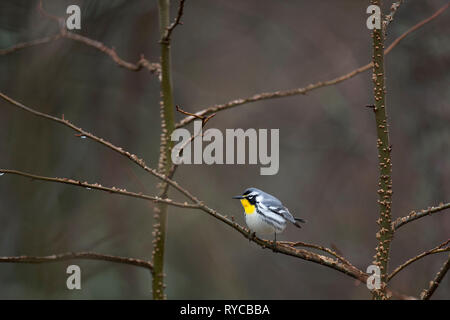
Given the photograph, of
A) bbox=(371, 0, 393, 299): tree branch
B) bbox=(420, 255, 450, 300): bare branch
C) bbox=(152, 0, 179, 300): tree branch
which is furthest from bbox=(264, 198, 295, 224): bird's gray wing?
bbox=(420, 255, 450, 300): bare branch

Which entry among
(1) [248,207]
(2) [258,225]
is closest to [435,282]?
(2) [258,225]

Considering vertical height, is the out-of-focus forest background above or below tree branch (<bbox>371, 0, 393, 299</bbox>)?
above

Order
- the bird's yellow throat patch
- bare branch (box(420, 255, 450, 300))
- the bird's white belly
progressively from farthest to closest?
the bird's yellow throat patch, the bird's white belly, bare branch (box(420, 255, 450, 300))

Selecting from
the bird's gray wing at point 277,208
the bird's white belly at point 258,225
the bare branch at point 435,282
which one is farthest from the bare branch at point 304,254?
the bird's gray wing at point 277,208

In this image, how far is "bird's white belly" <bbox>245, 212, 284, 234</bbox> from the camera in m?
2.92

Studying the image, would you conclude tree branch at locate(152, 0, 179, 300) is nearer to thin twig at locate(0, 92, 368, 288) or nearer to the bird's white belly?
thin twig at locate(0, 92, 368, 288)

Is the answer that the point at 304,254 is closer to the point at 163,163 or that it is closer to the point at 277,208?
the point at 163,163

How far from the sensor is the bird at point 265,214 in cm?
296

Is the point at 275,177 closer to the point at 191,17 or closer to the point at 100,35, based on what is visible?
the point at 191,17

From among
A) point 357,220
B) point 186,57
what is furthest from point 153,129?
point 357,220

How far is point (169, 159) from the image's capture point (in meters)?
2.26

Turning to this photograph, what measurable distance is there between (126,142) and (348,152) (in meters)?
2.83

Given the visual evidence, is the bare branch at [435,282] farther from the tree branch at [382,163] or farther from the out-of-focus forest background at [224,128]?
the out-of-focus forest background at [224,128]

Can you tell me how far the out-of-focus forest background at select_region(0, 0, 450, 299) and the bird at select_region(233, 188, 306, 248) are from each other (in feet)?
5.53
